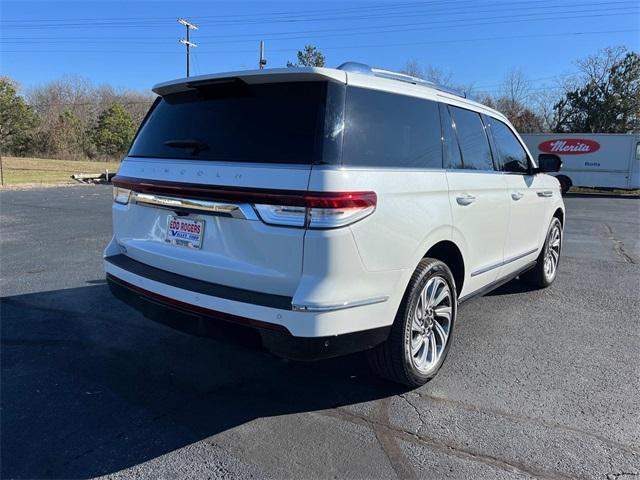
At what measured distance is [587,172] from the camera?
25.0 m

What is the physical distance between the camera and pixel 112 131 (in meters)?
47.2

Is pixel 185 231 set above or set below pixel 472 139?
below

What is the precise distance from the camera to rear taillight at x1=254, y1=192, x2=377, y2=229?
98.7 inches

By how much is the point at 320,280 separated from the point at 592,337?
314cm

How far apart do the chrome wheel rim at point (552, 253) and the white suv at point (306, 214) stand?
2547 mm

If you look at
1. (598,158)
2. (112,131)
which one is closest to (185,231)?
(598,158)

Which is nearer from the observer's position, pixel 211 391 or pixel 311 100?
pixel 311 100

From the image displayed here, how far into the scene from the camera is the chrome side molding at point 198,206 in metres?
2.66

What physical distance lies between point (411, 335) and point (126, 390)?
6.17 feet

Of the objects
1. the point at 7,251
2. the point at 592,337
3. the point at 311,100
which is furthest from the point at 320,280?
the point at 7,251

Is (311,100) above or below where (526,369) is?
above

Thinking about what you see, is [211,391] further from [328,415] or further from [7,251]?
[7,251]

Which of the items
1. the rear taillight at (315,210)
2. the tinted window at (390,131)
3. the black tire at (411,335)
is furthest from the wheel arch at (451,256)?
the rear taillight at (315,210)

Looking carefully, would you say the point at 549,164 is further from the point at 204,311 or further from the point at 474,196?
the point at 204,311
